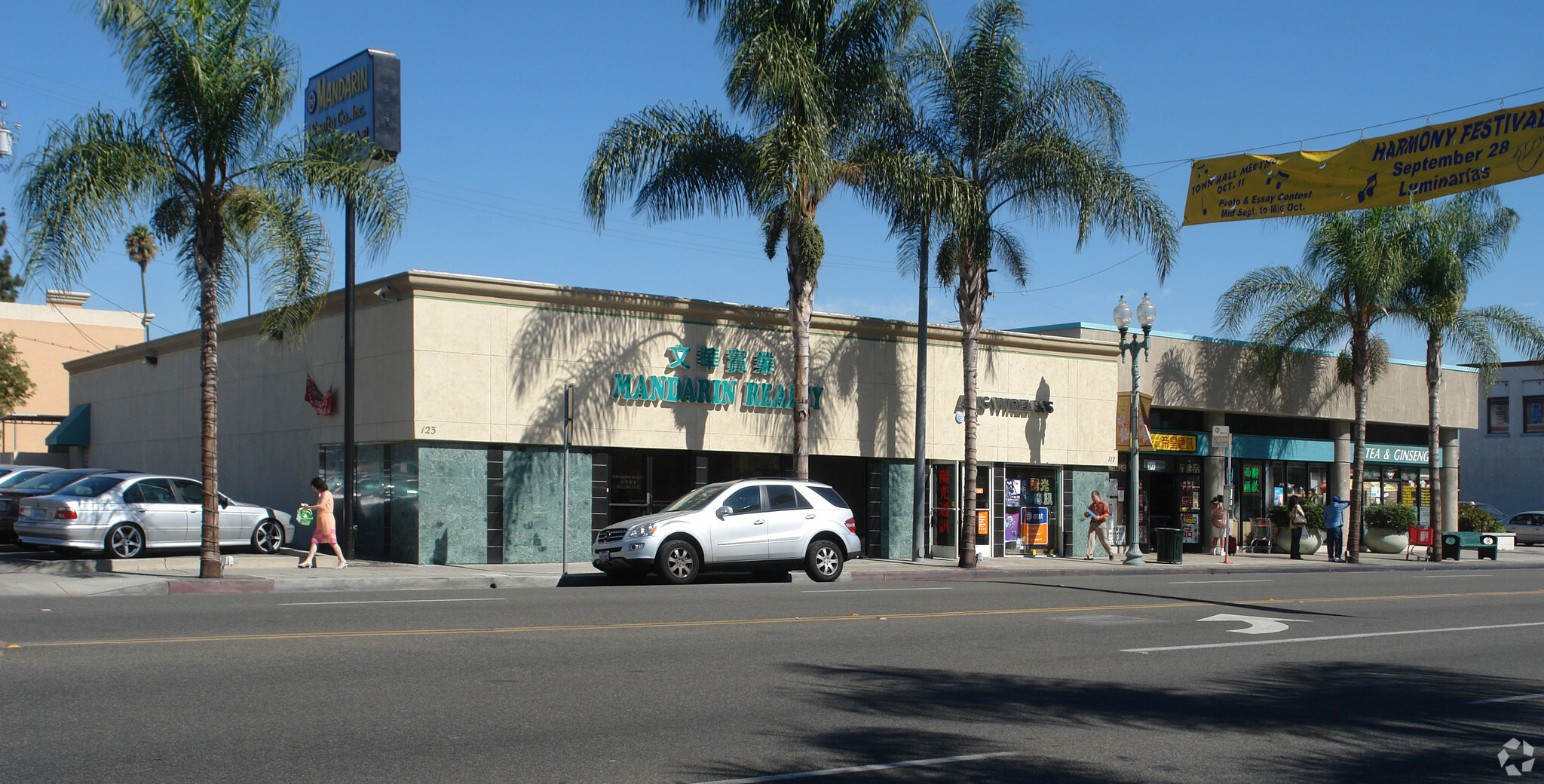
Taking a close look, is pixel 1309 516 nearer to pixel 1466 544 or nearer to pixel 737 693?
pixel 1466 544

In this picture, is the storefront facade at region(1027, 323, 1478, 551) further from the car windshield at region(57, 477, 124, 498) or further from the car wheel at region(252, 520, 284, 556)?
the car windshield at region(57, 477, 124, 498)

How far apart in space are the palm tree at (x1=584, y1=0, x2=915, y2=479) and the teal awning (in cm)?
1974

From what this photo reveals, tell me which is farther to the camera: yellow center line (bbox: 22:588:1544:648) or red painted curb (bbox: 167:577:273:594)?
red painted curb (bbox: 167:577:273:594)

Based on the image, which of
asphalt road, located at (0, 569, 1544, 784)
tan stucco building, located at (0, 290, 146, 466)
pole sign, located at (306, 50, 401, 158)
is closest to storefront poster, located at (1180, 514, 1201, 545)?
asphalt road, located at (0, 569, 1544, 784)

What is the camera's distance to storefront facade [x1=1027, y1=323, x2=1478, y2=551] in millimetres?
31875

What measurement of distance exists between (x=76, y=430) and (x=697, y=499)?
22.8m

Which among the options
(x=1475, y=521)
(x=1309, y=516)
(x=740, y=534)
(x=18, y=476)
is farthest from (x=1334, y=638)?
(x=1475, y=521)

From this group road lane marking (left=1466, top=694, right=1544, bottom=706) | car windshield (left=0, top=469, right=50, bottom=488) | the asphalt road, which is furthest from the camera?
car windshield (left=0, top=469, right=50, bottom=488)

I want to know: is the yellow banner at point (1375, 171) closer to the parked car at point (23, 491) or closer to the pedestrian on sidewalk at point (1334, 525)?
the pedestrian on sidewalk at point (1334, 525)

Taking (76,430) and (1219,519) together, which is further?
(76,430)

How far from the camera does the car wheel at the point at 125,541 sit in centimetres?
1895

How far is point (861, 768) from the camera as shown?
21.6 ft

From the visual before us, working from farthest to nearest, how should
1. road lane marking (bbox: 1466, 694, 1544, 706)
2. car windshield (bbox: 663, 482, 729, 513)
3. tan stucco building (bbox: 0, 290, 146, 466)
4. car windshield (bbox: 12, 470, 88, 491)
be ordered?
tan stucco building (bbox: 0, 290, 146, 466) < car windshield (bbox: 12, 470, 88, 491) < car windshield (bbox: 663, 482, 729, 513) < road lane marking (bbox: 1466, 694, 1544, 706)

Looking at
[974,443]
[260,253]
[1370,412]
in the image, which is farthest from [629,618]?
[1370,412]
